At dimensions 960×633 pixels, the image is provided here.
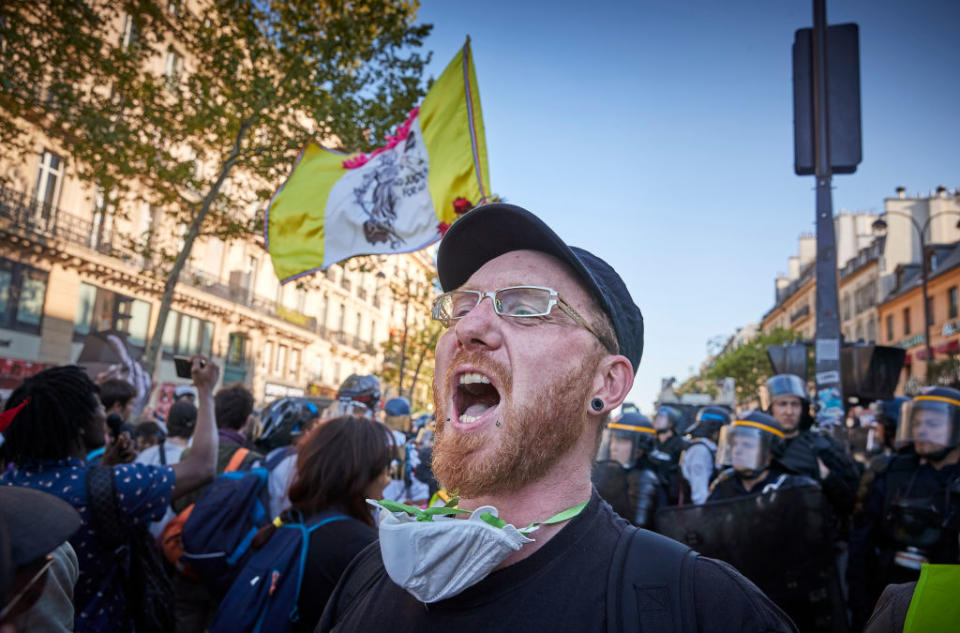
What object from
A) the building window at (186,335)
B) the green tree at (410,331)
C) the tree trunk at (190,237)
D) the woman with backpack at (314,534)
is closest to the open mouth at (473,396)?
the woman with backpack at (314,534)

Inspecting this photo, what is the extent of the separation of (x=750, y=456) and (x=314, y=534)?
320 centimetres

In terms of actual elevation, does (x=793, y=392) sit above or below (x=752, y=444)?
above

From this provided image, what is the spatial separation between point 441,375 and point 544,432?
38 cm

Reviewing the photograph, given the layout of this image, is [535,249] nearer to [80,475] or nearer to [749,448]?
[80,475]

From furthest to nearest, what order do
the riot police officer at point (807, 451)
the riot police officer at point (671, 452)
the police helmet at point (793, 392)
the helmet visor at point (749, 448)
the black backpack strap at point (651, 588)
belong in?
the riot police officer at point (671, 452), the police helmet at point (793, 392), the riot police officer at point (807, 451), the helmet visor at point (749, 448), the black backpack strap at point (651, 588)

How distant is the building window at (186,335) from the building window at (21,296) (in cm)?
618

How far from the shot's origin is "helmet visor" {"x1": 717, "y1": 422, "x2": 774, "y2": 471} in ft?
15.0

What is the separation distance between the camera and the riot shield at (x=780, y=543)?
3.65 metres

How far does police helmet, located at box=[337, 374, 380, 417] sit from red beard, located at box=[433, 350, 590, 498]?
230 inches

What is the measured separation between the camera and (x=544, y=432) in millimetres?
1564

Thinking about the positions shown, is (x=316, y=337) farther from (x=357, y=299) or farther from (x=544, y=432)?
(x=544, y=432)

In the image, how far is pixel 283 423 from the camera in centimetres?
518

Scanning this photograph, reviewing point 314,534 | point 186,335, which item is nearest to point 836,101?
point 314,534

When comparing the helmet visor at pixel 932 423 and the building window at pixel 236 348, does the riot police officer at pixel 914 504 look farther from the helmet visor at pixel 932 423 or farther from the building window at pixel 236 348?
the building window at pixel 236 348
